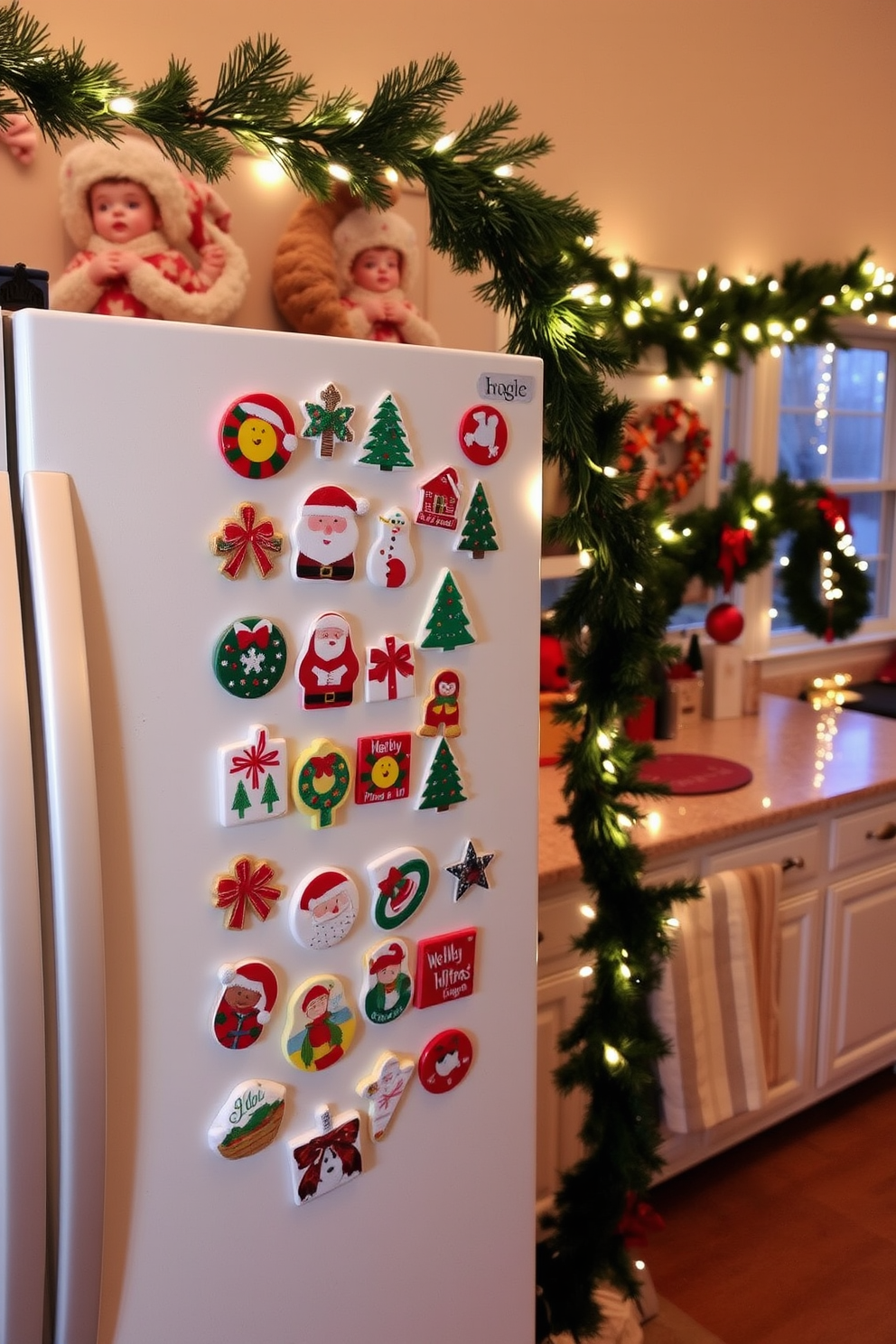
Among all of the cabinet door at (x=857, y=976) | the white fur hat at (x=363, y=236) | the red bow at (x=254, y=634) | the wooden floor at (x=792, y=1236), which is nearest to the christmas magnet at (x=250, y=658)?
the red bow at (x=254, y=634)

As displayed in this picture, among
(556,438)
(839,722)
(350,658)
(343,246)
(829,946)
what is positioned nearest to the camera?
(350,658)

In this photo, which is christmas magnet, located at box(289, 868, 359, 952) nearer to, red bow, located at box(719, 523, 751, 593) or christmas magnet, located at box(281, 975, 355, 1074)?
christmas magnet, located at box(281, 975, 355, 1074)

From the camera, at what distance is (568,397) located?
1476 millimetres

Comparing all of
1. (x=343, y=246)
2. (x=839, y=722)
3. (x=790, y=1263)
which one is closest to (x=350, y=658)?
(x=343, y=246)

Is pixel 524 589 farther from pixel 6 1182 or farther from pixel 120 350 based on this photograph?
pixel 6 1182

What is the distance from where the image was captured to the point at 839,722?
3.16 meters

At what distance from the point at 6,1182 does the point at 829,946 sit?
2.09m

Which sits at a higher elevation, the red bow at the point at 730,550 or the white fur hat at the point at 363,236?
the white fur hat at the point at 363,236

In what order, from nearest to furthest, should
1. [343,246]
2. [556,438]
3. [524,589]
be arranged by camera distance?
[524,589]
[556,438]
[343,246]

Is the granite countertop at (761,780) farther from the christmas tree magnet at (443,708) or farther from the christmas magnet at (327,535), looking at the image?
the christmas magnet at (327,535)

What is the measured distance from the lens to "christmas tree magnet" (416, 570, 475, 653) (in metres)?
1.21

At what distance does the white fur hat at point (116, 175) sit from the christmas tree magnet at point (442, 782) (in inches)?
46.8

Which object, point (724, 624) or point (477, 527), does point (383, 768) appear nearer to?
point (477, 527)

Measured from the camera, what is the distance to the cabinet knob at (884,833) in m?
2.68
